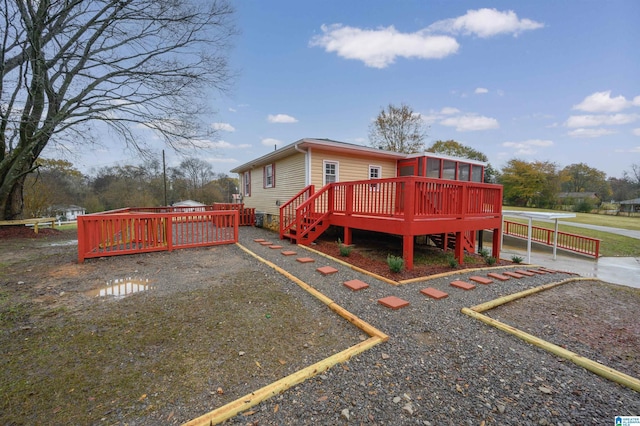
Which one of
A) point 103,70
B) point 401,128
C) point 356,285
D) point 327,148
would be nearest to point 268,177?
point 327,148

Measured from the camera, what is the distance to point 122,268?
5.27 meters

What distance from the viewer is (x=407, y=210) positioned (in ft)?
17.2

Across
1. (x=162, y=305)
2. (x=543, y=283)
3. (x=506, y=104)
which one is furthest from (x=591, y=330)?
(x=506, y=104)

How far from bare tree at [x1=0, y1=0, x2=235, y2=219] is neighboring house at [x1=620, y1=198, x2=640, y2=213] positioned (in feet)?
205

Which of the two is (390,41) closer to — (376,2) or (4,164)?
(376,2)

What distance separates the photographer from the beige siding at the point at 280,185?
31.0ft

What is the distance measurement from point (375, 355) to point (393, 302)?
1.20m

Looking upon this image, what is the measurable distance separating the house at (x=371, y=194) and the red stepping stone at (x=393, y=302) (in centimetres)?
180

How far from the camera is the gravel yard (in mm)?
1796

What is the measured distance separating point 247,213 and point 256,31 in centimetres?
802

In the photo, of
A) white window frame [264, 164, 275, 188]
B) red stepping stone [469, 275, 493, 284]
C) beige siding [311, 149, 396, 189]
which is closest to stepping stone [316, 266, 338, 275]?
red stepping stone [469, 275, 493, 284]

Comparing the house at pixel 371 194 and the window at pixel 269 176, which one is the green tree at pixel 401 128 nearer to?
the house at pixel 371 194

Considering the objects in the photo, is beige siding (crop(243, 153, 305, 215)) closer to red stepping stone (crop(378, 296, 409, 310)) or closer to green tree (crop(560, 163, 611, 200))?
red stepping stone (crop(378, 296, 409, 310))

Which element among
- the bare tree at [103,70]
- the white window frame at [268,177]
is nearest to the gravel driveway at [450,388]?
the white window frame at [268,177]
